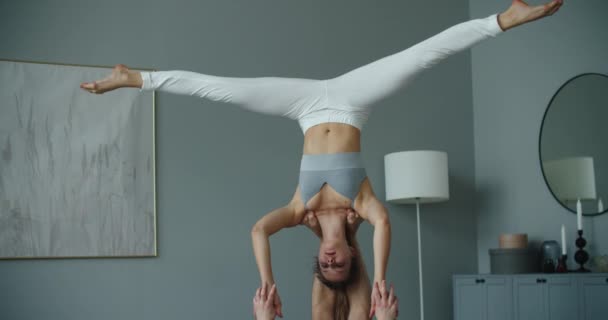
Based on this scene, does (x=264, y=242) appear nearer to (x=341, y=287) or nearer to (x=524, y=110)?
(x=341, y=287)

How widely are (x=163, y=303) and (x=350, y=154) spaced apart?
2.30 metres

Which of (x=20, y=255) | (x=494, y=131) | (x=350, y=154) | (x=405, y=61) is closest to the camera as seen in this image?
(x=405, y=61)

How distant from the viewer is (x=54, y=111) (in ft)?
16.6

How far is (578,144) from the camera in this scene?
17.2 feet

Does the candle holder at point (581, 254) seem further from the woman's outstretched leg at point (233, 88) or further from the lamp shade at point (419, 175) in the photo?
the woman's outstretched leg at point (233, 88)

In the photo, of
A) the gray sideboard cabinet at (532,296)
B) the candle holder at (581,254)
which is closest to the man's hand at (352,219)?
the gray sideboard cabinet at (532,296)

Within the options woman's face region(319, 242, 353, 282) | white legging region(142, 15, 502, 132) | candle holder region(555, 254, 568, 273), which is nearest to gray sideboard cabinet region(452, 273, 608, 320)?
candle holder region(555, 254, 568, 273)

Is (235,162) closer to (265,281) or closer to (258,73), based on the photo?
(258,73)

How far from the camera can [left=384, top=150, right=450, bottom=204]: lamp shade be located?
17.6ft

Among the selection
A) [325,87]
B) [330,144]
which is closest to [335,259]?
[330,144]

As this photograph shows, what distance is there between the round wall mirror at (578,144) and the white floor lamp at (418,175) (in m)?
0.83

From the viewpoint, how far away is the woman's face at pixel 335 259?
3549 mm

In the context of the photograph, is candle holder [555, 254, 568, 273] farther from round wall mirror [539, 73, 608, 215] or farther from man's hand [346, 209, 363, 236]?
man's hand [346, 209, 363, 236]

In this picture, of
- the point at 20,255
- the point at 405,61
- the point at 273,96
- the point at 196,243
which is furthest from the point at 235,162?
the point at 405,61
